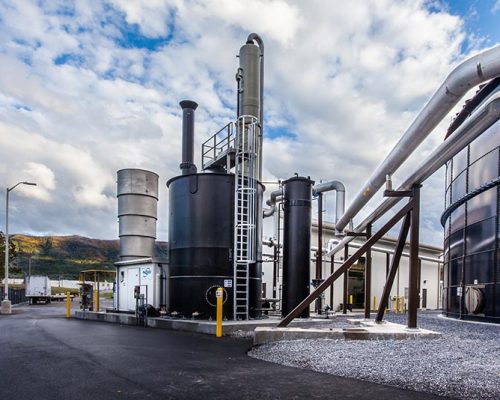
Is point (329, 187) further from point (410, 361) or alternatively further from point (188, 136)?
point (410, 361)

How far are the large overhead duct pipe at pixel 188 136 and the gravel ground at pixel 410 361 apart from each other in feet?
46.9

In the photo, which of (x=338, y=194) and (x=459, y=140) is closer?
(x=459, y=140)

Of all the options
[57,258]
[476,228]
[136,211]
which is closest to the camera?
[476,228]

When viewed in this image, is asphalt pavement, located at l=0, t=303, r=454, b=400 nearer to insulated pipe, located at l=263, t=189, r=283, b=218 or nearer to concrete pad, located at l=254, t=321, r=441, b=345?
concrete pad, located at l=254, t=321, r=441, b=345

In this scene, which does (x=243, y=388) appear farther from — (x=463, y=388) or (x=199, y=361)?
(x=463, y=388)

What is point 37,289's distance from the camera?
44312 millimetres

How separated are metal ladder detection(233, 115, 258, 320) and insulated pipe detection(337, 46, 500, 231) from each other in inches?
185

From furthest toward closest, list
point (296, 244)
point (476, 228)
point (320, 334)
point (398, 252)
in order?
point (476, 228), point (296, 244), point (398, 252), point (320, 334)

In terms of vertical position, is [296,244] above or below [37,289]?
above

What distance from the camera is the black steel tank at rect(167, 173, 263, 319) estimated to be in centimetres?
1564

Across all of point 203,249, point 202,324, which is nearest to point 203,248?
point 203,249

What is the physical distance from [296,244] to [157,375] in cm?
1053

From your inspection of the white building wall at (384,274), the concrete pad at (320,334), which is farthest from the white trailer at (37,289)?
the concrete pad at (320,334)

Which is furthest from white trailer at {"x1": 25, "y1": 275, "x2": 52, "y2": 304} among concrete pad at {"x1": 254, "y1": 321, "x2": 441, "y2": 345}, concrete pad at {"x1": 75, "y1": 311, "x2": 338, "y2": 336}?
concrete pad at {"x1": 254, "y1": 321, "x2": 441, "y2": 345}
